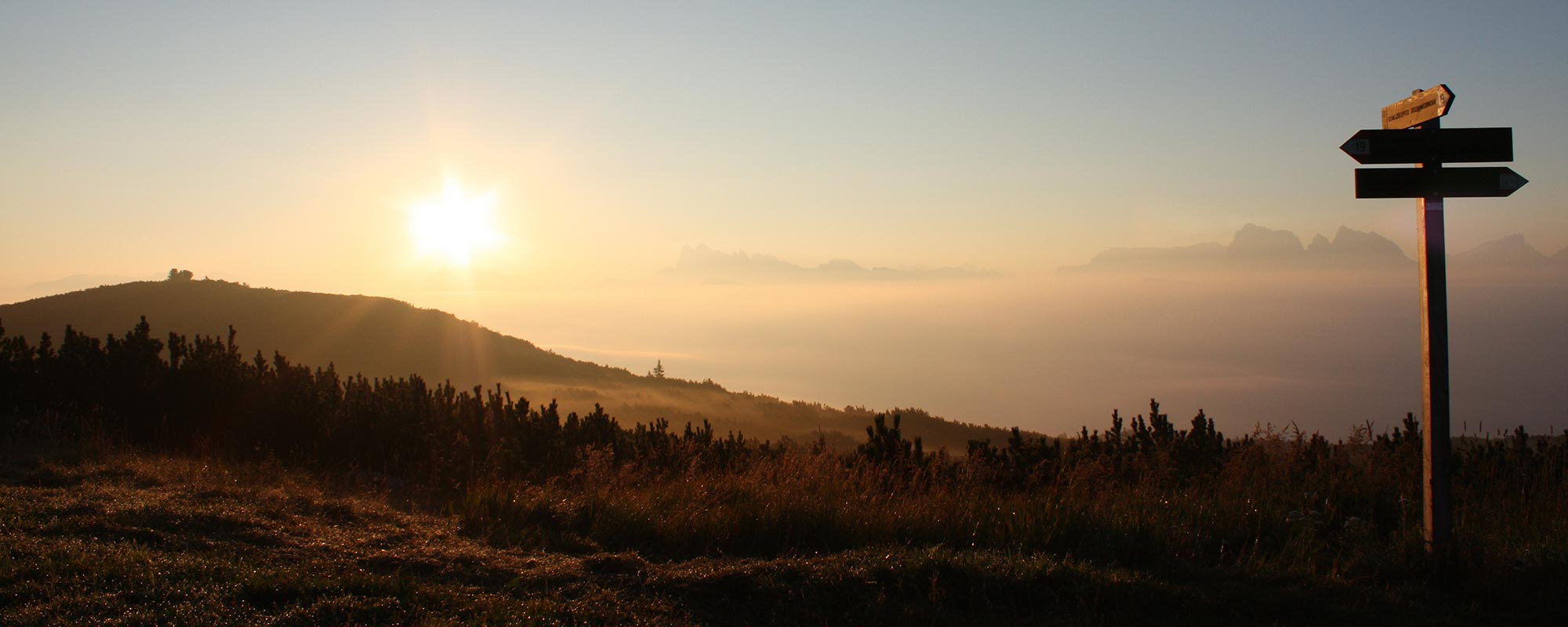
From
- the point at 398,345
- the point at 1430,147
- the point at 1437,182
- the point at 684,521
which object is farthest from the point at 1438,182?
the point at 398,345

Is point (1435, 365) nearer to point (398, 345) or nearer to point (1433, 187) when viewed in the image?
point (1433, 187)

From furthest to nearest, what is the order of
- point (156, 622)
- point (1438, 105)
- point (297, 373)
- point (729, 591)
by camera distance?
point (297, 373)
point (1438, 105)
point (729, 591)
point (156, 622)

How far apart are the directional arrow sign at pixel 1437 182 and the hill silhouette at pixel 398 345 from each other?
26170 millimetres

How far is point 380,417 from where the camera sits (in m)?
11.5

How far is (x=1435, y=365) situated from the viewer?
6.38 metres

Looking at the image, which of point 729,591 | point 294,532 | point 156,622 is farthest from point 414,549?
point 729,591

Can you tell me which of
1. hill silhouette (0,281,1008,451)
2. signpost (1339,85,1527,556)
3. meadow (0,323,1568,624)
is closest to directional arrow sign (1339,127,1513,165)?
signpost (1339,85,1527,556)

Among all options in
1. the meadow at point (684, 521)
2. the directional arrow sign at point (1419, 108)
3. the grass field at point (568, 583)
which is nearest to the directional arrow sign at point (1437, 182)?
the directional arrow sign at point (1419, 108)

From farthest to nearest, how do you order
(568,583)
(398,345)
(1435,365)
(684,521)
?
(398,345) < (684,521) < (1435,365) < (568,583)

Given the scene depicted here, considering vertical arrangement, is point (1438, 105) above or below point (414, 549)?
above

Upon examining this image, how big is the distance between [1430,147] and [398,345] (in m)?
45.3

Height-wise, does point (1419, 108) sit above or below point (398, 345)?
above

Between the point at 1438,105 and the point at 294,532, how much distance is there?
28.4 feet

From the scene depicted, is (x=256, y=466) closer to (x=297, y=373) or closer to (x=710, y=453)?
(x=297, y=373)
